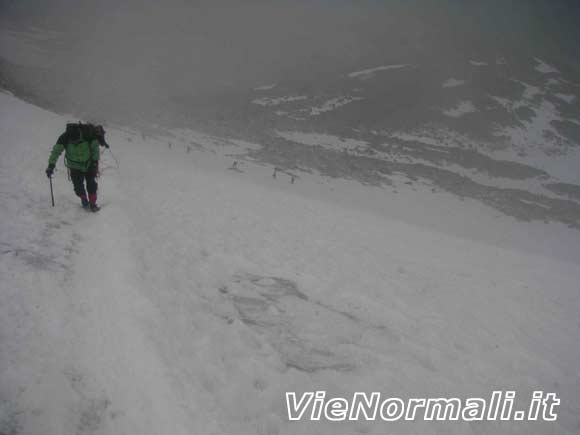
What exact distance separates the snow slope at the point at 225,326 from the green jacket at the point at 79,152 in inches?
39.2

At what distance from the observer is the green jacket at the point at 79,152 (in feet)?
23.8

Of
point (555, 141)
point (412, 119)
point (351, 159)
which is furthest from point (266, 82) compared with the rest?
point (555, 141)

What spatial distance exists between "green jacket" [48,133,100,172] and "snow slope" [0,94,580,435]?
100 cm

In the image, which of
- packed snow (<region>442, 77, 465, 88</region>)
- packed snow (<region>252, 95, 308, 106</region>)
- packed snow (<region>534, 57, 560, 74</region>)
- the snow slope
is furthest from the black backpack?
packed snow (<region>534, 57, 560, 74</region>)

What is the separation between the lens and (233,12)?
561 feet

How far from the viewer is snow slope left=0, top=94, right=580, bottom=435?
3074 millimetres

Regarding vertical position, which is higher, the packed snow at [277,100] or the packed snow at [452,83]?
the packed snow at [452,83]

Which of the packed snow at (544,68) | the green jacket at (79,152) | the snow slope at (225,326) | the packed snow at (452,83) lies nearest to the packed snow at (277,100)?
the packed snow at (452,83)

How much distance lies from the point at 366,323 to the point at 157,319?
3143 mm

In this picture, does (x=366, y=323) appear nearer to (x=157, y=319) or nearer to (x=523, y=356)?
(x=523, y=356)

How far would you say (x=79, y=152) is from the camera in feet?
24.3

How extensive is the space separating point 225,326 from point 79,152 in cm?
566

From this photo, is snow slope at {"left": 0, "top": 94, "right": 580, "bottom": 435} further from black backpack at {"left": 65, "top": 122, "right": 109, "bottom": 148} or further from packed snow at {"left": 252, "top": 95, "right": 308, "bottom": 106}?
packed snow at {"left": 252, "top": 95, "right": 308, "bottom": 106}

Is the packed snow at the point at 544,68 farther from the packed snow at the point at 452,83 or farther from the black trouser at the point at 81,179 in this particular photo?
the black trouser at the point at 81,179
